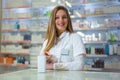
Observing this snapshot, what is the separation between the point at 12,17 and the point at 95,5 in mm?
2392

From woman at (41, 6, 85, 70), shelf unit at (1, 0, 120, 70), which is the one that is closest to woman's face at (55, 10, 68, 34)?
woman at (41, 6, 85, 70)

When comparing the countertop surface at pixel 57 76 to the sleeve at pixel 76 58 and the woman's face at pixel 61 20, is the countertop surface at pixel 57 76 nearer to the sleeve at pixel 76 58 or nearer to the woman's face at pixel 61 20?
the sleeve at pixel 76 58

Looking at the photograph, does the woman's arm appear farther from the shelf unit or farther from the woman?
the shelf unit

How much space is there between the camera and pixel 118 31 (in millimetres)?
5129

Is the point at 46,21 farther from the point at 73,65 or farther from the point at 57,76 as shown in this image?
the point at 57,76

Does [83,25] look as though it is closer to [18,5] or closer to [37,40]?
[37,40]

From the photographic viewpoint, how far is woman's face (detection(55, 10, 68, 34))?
97.5 inches

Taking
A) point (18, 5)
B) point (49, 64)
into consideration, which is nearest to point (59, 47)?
point (49, 64)

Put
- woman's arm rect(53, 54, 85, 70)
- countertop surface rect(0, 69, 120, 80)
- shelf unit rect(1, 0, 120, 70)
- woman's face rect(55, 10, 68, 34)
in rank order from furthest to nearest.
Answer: shelf unit rect(1, 0, 120, 70)
woman's face rect(55, 10, 68, 34)
woman's arm rect(53, 54, 85, 70)
countertop surface rect(0, 69, 120, 80)

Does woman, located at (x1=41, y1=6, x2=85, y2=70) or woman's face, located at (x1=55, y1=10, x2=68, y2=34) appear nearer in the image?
woman, located at (x1=41, y1=6, x2=85, y2=70)

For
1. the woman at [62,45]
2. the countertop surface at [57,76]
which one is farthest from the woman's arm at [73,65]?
the countertop surface at [57,76]

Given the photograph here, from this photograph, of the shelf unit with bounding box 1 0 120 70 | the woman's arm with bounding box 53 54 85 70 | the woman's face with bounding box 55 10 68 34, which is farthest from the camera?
the shelf unit with bounding box 1 0 120 70

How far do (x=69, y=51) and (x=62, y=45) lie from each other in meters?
0.11

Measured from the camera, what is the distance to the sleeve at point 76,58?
2.17 metres
